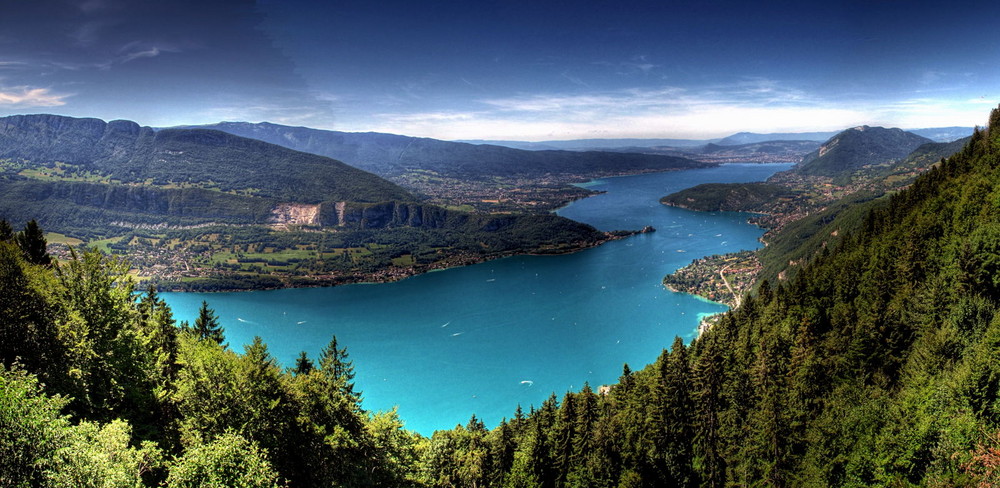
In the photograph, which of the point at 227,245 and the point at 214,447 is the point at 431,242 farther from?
the point at 214,447

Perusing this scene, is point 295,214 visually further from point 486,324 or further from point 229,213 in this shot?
point 486,324

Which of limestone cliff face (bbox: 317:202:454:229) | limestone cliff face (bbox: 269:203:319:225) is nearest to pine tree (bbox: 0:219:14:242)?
limestone cliff face (bbox: 317:202:454:229)

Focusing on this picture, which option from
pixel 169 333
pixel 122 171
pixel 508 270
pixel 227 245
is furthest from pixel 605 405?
pixel 122 171

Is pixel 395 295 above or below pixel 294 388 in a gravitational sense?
below

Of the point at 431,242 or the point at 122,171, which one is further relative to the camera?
the point at 122,171

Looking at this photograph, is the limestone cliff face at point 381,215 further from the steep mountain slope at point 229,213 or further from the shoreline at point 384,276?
the shoreline at point 384,276

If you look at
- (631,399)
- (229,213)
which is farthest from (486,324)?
(229,213)
